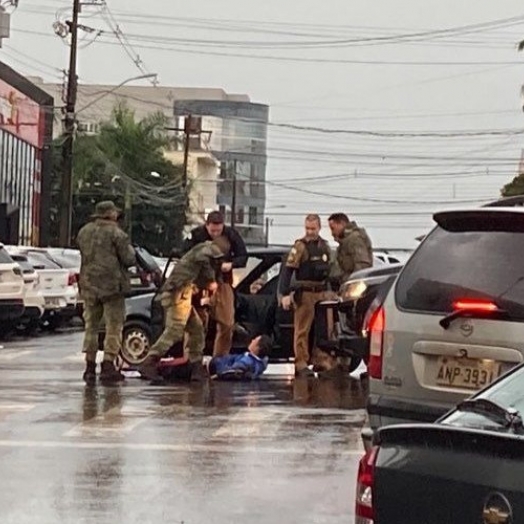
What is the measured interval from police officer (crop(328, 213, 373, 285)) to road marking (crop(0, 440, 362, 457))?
217 inches

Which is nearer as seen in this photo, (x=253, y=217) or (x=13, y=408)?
(x=13, y=408)

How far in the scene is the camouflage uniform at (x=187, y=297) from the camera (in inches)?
601

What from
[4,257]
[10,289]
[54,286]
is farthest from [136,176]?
[10,289]

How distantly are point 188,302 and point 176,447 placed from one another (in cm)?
Result: 467

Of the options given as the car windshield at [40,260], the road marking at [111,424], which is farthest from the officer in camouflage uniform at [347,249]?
the car windshield at [40,260]

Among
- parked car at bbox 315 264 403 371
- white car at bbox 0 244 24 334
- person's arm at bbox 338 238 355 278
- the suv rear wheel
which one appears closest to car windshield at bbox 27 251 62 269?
white car at bbox 0 244 24 334

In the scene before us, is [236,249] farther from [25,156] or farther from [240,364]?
[25,156]

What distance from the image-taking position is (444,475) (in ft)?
14.6

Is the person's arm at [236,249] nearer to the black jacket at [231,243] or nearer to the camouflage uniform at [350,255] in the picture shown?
the black jacket at [231,243]

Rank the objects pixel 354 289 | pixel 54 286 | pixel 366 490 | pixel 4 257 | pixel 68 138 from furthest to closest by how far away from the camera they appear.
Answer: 1. pixel 68 138
2. pixel 54 286
3. pixel 4 257
4. pixel 354 289
5. pixel 366 490

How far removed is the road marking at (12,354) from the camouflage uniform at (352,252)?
4.92 metres

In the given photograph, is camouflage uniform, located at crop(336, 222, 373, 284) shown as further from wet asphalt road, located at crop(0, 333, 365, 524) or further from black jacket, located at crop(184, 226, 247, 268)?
wet asphalt road, located at crop(0, 333, 365, 524)

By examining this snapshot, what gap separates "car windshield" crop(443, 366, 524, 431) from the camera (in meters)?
5.11

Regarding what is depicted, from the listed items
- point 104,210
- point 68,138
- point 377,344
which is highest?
point 68,138
